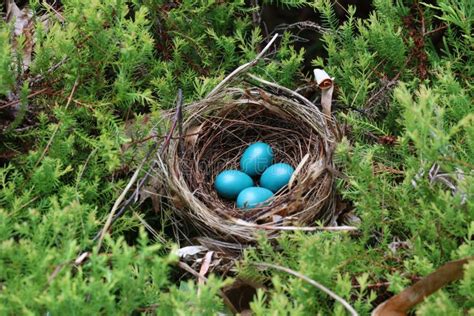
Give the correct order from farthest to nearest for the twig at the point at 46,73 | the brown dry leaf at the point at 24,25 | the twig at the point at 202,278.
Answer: the brown dry leaf at the point at 24,25, the twig at the point at 46,73, the twig at the point at 202,278

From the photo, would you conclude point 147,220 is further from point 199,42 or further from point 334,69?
point 334,69

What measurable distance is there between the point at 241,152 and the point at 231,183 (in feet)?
0.74

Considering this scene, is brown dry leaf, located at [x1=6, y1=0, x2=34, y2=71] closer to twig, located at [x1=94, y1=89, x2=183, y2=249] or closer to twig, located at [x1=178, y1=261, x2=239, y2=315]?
twig, located at [x1=94, y1=89, x2=183, y2=249]

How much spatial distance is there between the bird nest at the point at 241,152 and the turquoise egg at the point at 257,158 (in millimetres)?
79

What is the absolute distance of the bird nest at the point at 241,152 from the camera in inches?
86.4

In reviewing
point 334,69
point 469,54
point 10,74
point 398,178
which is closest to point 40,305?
point 10,74

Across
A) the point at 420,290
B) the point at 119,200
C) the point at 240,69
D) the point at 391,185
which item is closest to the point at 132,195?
the point at 119,200

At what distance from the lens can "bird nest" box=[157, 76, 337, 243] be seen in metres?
2.19

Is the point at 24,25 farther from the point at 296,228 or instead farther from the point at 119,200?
the point at 296,228

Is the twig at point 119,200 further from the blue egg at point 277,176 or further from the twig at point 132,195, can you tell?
the blue egg at point 277,176

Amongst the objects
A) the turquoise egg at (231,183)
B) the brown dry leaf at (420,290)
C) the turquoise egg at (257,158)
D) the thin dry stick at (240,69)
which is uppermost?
the thin dry stick at (240,69)

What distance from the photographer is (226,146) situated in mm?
2680

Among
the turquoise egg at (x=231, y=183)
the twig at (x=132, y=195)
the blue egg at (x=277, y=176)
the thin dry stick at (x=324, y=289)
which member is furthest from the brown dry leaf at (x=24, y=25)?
the thin dry stick at (x=324, y=289)

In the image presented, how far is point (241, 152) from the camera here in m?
2.69
